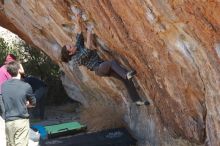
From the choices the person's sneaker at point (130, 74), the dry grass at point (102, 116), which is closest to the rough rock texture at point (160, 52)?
the person's sneaker at point (130, 74)

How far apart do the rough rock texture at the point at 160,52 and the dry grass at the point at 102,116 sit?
0.40 m

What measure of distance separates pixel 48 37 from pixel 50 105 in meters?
4.73

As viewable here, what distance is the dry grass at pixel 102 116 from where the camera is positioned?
34.0ft

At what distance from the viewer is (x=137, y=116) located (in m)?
9.45

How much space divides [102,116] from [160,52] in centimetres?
453

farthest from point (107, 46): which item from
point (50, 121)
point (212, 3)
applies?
point (50, 121)

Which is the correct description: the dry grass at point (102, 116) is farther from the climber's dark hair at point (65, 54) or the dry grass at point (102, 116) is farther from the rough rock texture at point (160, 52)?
the climber's dark hair at point (65, 54)

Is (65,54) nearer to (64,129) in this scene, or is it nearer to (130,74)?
(130,74)

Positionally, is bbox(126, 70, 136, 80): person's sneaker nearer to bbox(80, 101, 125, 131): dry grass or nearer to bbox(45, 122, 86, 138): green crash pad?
bbox(80, 101, 125, 131): dry grass

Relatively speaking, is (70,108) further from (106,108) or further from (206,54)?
(206,54)

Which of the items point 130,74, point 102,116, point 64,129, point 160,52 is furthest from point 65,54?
point 160,52

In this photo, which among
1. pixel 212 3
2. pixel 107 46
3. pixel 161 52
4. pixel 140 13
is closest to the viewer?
pixel 212 3

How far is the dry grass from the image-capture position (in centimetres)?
1038

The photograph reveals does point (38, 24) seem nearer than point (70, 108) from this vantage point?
Yes
